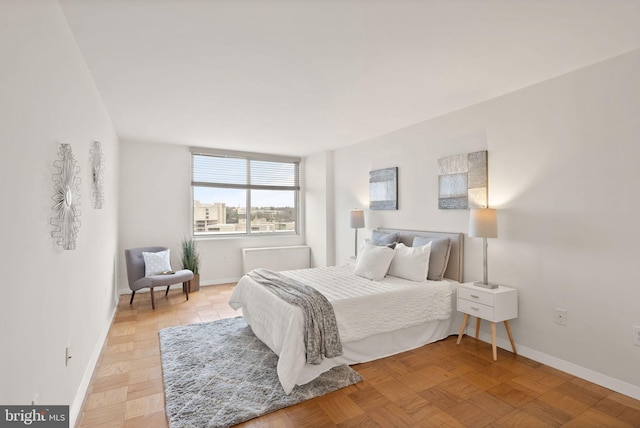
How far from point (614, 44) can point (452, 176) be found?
5.81 feet

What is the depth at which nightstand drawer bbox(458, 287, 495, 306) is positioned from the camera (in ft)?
9.99

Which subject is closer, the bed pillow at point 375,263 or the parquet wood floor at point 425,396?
the parquet wood floor at point 425,396

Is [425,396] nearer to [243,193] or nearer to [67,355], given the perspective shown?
[67,355]

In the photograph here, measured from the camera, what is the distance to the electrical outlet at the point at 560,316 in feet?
9.39

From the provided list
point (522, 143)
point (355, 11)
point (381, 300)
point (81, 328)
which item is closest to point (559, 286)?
point (522, 143)

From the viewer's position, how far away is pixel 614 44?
7.74 feet

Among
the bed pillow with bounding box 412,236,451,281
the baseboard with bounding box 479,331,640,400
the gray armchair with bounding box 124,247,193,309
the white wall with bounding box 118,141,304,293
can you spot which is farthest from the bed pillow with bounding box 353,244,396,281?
the white wall with bounding box 118,141,304,293

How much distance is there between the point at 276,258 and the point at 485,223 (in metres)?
4.20

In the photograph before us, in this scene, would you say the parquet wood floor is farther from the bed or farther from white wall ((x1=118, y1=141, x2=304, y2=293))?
white wall ((x1=118, y1=141, x2=304, y2=293))

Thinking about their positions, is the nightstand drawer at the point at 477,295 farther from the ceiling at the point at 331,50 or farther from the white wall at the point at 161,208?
the white wall at the point at 161,208

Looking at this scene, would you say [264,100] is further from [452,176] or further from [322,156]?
[322,156]

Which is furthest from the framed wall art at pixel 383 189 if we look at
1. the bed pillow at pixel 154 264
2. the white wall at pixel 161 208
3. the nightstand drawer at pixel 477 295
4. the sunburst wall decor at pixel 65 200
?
the sunburst wall decor at pixel 65 200

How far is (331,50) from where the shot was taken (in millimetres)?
2406

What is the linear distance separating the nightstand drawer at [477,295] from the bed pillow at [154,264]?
13.6ft
